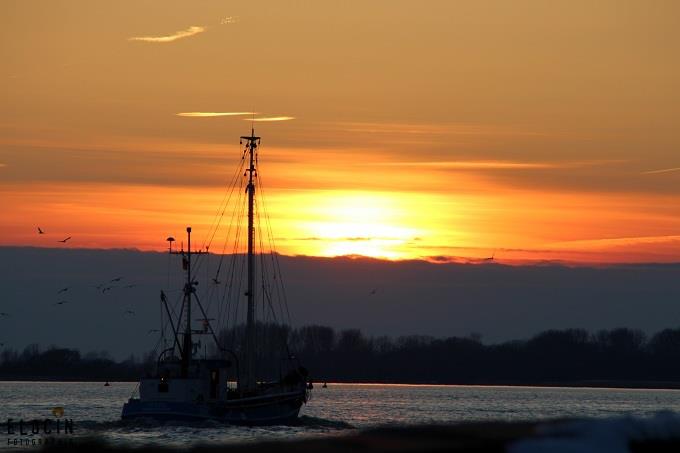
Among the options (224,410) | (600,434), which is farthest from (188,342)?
(600,434)

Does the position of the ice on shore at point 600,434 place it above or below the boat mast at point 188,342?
below

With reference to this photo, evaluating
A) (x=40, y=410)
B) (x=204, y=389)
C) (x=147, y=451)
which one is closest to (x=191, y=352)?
(x=204, y=389)

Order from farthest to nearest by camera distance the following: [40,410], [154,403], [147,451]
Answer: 1. [40,410]
2. [154,403]
3. [147,451]

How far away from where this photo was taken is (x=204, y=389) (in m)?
76.8

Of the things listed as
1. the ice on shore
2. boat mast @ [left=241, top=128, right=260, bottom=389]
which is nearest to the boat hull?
boat mast @ [left=241, top=128, right=260, bottom=389]

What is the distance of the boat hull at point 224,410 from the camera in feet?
244

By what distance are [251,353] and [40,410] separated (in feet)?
147

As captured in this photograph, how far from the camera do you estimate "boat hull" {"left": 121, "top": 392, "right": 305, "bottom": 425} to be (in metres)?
74.4

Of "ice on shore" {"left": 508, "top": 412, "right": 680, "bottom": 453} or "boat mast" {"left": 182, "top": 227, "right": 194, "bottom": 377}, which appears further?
"boat mast" {"left": 182, "top": 227, "right": 194, "bottom": 377}

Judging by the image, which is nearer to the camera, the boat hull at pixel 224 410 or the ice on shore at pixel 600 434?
the ice on shore at pixel 600 434

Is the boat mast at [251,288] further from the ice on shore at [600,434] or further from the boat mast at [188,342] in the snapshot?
the ice on shore at [600,434]

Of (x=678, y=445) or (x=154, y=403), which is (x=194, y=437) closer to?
(x=154, y=403)

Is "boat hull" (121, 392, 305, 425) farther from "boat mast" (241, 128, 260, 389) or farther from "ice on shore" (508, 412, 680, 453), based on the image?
"ice on shore" (508, 412, 680, 453)

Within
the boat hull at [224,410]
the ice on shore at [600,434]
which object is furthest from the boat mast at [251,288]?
the ice on shore at [600,434]
